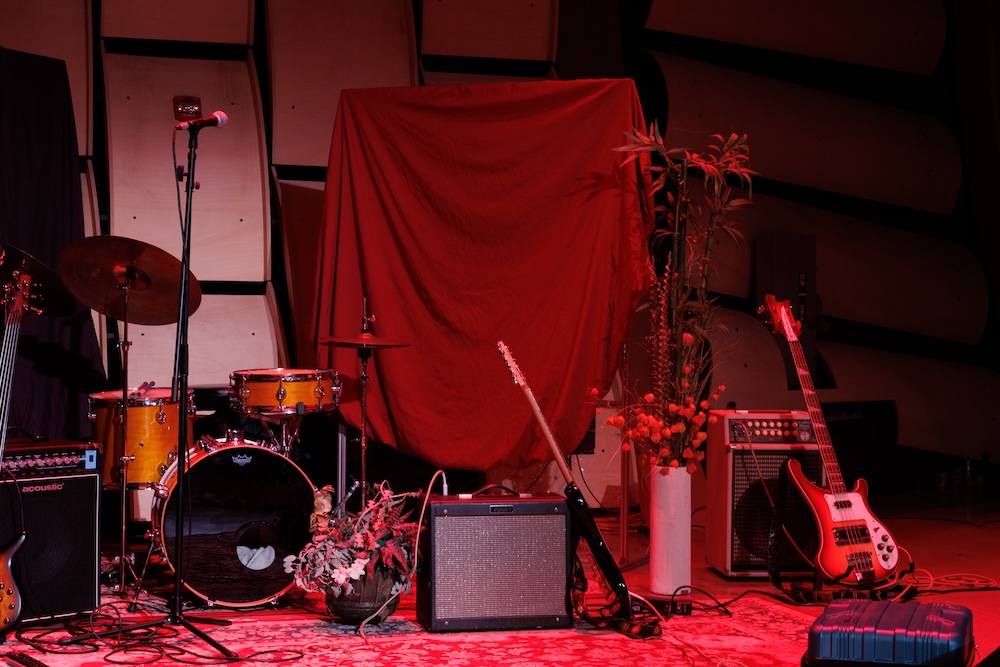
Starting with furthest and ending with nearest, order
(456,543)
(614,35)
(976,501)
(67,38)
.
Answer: (976,501) → (614,35) → (67,38) → (456,543)

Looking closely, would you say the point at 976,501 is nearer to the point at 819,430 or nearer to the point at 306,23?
the point at 819,430

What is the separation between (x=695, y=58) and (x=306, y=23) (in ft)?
8.35

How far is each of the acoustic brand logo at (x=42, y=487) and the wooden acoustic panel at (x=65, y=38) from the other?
245 centimetres

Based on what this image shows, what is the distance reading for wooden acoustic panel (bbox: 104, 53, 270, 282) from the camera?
5.89 metres

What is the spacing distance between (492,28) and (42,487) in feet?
12.1

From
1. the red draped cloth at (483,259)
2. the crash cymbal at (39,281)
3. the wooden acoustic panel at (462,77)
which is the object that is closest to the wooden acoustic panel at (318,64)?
the wooden acoustic panel at (462,77)

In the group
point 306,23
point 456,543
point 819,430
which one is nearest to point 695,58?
point 306,23

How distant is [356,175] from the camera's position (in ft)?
17.1

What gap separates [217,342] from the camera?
5965 mm

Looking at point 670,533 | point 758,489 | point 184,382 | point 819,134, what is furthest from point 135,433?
point 819,134

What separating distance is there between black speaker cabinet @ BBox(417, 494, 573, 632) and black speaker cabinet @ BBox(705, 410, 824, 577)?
119cm

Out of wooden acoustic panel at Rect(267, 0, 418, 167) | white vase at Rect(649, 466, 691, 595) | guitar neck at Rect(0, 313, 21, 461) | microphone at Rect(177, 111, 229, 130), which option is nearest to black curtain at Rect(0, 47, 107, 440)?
guitar neck at Rect(0, 313, 21, 461)

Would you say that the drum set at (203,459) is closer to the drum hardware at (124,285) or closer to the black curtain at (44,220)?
the drum hardware at (124,285)

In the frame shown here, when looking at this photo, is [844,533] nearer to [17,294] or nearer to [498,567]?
[498,567]
